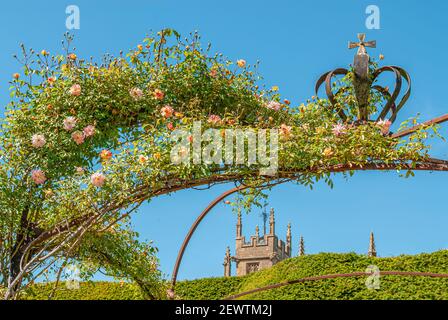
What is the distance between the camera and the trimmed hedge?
1392 centimetres

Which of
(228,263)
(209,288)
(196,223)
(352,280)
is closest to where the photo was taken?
(196,223)

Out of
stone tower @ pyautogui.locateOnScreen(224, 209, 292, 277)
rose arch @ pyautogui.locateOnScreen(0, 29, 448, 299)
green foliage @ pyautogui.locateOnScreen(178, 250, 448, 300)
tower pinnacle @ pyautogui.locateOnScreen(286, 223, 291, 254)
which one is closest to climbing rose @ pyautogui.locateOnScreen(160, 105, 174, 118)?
rose arch @ pyautogui.locateOnScreen(0, 29, 448, 299)

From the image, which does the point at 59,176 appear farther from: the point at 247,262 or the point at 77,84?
the point at 247,262

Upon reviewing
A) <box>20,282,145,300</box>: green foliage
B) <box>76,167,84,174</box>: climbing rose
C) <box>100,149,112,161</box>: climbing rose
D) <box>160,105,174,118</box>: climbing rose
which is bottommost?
<box>20,282,145,300</box>: green foliage

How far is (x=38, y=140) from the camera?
18.8 feet

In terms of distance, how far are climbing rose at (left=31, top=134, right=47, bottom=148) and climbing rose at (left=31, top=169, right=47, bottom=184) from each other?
0.78ft

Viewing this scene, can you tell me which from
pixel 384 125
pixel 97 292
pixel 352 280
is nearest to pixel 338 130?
pixel 384 125

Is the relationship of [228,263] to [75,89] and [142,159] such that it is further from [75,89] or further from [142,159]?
[142,159]

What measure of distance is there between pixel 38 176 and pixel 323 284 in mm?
10053

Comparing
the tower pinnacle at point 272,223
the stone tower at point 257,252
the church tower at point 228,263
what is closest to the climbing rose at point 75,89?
the stone tower at point 257,252

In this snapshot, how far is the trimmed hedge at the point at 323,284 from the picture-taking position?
45.7 feet

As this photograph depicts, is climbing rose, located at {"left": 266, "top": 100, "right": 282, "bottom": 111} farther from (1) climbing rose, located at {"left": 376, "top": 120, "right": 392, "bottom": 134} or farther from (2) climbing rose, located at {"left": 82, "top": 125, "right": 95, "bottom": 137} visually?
(2) climbing rose, located at {"left": 82, "top": 125, "right": 95, "bottom": 137}

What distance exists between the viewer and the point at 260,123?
18.9 ft
